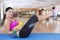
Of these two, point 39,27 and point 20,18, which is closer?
point 20,18

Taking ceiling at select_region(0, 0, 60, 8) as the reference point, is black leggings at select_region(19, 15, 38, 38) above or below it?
below

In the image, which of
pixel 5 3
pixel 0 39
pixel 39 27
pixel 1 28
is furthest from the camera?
pixel 39 27

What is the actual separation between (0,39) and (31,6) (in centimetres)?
117

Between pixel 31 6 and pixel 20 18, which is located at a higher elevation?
pixel 31 6

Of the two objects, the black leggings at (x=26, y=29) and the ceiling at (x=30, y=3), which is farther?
the ceiling at (x=30, y=3)

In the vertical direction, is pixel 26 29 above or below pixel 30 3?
below

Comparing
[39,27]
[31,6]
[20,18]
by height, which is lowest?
[39,27]

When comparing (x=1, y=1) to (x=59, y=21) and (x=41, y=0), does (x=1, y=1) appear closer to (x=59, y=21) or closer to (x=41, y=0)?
(x=41, y=0)

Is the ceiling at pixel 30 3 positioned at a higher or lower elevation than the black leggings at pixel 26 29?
higher

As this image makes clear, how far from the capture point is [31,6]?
11.5 feet

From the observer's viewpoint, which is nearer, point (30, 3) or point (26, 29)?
point (26, 29)

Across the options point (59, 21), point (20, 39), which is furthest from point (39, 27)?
point (20, 39)

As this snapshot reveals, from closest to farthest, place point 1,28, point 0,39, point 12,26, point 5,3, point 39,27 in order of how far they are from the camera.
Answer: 1. point 0,39
2. point 12,26
3. point 5,3
4. point 1,28
5. point 39,27

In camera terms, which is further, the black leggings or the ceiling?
the ceiling
